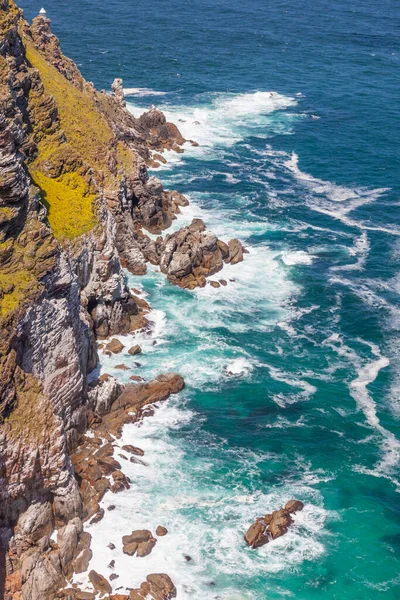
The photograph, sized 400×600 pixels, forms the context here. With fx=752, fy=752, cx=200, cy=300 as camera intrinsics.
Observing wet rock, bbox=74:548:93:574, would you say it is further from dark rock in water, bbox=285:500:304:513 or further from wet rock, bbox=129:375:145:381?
wet rock, bbox=129:375:145:381

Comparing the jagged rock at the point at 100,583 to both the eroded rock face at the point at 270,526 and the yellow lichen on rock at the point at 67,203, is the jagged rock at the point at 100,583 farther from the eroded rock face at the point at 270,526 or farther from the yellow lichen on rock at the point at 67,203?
the yellow lichen on rock at the point at 67,203

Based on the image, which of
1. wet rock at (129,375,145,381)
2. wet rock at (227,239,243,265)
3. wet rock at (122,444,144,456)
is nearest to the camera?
wet rock at (122,444,144,456)

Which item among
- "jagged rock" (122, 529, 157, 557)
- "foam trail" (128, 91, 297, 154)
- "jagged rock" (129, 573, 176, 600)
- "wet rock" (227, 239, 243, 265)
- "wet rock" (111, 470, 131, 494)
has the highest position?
"foam trail" (128, 91, 297, 154)

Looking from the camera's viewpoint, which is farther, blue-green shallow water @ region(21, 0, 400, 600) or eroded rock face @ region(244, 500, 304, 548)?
eroded rock face @ region(244, 500, 304, 548)

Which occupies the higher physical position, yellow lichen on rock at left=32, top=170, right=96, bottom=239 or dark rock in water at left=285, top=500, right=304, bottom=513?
yellow lichen on rock at left=32, top=170, right=96, bottom=239

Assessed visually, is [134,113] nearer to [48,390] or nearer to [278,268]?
[278,268]

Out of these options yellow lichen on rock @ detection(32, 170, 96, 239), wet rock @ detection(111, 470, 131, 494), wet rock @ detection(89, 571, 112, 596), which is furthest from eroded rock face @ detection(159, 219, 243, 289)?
wet rock @ detection(89, 571, 112, 596)

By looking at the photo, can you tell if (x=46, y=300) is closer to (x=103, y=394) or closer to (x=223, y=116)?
(x=103, y=394)

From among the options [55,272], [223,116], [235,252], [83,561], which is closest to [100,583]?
[83,561]
